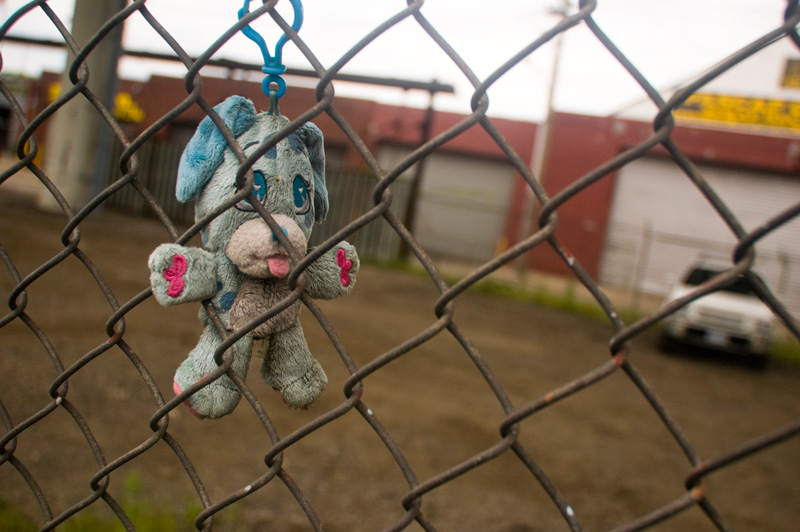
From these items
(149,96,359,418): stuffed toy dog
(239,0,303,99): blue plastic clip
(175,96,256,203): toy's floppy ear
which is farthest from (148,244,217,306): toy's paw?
(239,0,303,99): blue plastic clip

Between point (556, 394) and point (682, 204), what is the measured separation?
1786 cm

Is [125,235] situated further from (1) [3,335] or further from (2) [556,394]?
(2) [556,394]

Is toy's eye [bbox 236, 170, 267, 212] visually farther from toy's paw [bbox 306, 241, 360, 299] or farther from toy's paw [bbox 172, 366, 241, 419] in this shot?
toy's paw [bbox 172, 366, 241, 419]

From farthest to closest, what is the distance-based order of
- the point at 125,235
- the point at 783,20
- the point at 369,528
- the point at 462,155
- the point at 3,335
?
the point at 462,155 → the point at 125,235 → the point at 3,335 → the point at 369,528 → the point at 783,20

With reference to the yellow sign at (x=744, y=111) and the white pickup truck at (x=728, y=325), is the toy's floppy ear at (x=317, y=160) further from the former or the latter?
the yellow sign at (x=744, y=111)

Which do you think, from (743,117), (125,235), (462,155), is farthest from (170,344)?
(743,117)

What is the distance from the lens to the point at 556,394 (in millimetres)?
707

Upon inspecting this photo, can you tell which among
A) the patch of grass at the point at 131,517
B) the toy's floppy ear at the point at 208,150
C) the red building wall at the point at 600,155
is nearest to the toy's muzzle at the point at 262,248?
the toy's floppy ear at the point at 208,150

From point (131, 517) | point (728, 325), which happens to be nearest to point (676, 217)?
point (728, 325)

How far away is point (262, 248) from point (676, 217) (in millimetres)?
17960

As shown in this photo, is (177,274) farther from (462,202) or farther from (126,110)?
(462,202)

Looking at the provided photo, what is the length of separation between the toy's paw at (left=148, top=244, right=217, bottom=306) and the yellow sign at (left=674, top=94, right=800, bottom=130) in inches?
693

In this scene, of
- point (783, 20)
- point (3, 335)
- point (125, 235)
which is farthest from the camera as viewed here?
point (125, 235)

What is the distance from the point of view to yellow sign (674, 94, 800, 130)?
52.9 feet
